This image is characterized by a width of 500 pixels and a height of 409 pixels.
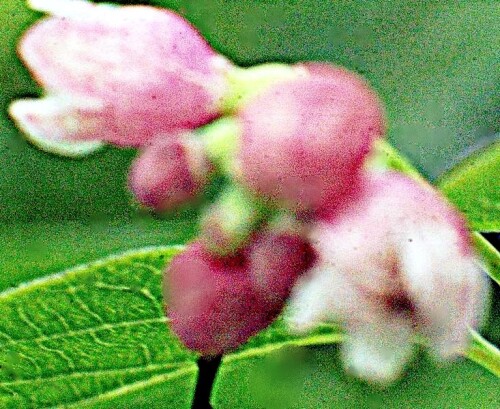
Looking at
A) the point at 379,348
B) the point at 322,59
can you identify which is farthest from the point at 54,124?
the point at 322,59

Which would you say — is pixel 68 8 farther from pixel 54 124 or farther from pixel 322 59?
pixel 322 59

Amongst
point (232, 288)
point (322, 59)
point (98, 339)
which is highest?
point (232, 288)

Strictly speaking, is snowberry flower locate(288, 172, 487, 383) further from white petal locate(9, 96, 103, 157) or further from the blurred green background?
the blurred green background

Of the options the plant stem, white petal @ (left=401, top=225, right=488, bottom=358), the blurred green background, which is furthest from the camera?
the blurred green background

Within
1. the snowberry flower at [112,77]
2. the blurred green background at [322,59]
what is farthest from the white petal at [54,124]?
the blurred green background at [322,59]

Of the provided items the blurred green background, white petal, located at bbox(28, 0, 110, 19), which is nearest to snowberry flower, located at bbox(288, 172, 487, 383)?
white petal, located at bbox(28, 0, 110, 19)
